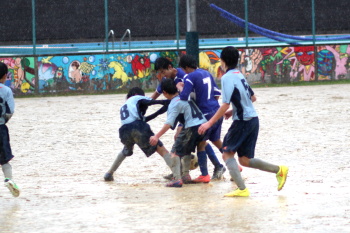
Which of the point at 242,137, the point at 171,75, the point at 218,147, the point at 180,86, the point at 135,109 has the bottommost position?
the point at 218,147

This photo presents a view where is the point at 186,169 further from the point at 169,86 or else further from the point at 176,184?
the point at 169,86

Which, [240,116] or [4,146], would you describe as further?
[4,146]

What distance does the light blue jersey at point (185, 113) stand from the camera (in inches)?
312

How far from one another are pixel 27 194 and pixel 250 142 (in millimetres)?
2326

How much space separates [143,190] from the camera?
307 inches

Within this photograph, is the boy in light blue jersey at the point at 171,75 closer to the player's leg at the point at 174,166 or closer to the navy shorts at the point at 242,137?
the player's leg at the point at 174,166

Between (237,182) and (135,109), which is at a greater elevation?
(135,109)

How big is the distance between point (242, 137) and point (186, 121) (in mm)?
980

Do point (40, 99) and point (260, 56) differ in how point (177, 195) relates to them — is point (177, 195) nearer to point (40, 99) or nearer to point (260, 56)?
point (40, 99)

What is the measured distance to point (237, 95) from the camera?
283 inches

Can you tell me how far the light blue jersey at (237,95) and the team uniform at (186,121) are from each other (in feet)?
2.70

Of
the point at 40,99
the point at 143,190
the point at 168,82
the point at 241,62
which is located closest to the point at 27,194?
the point at 143,190

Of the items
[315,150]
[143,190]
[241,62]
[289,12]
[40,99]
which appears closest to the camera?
[143,190]

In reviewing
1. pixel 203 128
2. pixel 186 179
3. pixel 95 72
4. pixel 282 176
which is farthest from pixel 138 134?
pixel 95 72
